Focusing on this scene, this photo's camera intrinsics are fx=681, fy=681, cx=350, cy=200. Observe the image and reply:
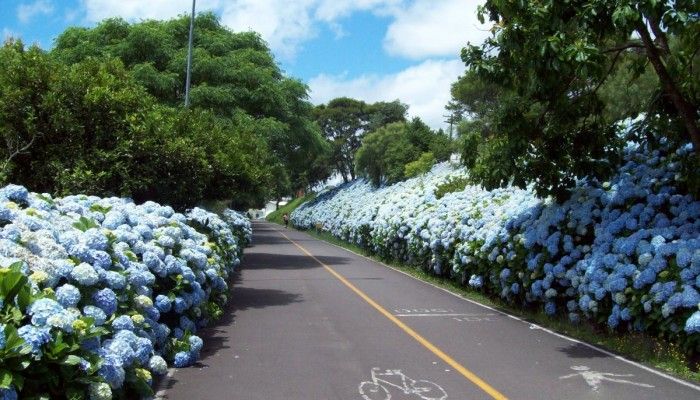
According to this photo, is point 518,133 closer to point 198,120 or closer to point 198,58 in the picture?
point 198,120

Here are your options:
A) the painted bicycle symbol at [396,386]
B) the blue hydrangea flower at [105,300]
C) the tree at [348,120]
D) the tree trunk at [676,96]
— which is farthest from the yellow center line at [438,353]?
the tree at [348,120]

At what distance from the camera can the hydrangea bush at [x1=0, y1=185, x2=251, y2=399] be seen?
4566 mm

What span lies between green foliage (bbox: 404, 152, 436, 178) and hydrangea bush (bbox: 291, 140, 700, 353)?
20578mm

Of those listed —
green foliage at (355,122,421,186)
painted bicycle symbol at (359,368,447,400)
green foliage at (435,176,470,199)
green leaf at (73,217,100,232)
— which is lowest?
painted bicycle symbol at (359,368,447,400)

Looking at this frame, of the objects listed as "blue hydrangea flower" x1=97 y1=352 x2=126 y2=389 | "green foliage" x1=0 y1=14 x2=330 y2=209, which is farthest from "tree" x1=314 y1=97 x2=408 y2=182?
"blue hydrangea flower" x1=97 y1=352 x2=126 y2=389

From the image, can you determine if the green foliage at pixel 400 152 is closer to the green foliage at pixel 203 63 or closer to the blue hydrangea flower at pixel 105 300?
the green foliage at pixel 203 63

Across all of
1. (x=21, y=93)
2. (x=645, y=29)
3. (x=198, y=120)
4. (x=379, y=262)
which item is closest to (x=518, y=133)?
(x=645, y=29)

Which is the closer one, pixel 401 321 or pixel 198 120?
pixel 401 321

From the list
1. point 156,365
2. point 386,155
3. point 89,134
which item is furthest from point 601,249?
point 386,155

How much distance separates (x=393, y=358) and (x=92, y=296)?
405 centimetres

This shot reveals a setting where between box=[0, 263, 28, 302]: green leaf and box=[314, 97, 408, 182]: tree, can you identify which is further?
box=[314, 97, 408, 182]: tree

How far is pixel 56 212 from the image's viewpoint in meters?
7.50

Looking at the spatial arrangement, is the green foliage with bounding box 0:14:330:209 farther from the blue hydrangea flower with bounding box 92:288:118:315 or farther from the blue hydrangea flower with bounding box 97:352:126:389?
the blue hydrangea flower with bounding box 97:352:126:389

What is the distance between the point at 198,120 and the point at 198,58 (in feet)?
40.2
